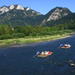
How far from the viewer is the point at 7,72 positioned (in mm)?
100500

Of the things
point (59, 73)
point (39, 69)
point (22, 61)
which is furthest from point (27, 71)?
point (22, 61)

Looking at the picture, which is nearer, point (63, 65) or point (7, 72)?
point (7, 72)

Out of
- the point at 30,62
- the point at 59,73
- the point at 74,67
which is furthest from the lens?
the point at 30,62

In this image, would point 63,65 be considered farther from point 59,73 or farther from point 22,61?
point 22,61

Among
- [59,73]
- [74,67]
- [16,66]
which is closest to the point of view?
[59,73]

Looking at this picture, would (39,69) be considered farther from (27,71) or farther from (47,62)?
(47,62)

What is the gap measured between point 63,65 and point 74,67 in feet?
21.8

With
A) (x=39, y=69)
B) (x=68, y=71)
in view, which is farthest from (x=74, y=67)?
(x=39, y=69)

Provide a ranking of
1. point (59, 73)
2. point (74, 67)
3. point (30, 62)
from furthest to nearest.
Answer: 1. point (30, 62)
2. point (74, 67)
3. point (59, 73)

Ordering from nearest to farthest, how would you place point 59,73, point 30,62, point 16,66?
point 59,73 < point 16,66 < point 30,62

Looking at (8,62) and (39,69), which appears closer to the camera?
(39,69)

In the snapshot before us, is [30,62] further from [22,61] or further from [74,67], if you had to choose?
[74,67]

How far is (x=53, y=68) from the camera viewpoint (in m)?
104

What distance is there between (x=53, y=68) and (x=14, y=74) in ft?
54.6
